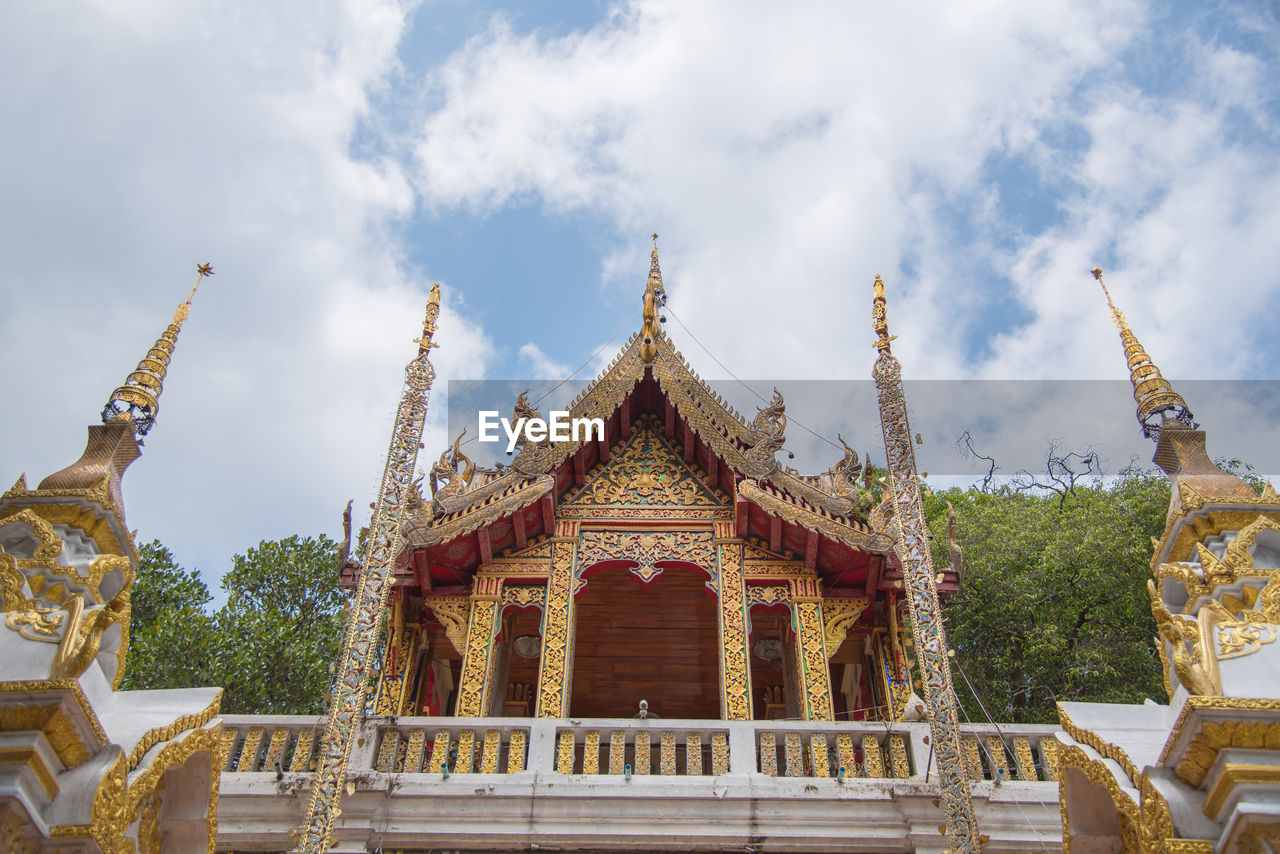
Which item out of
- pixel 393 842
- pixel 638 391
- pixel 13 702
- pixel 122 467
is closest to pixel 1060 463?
pixel 638 391

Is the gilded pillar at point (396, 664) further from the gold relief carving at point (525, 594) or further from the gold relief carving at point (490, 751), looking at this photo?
the gold relief carving at point (490, 751)

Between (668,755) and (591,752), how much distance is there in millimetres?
639

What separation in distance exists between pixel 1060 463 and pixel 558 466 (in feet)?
40.8

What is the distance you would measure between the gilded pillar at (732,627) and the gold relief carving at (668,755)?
2.49ft

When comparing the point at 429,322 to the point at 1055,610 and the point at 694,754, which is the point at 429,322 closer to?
the point at 694,754

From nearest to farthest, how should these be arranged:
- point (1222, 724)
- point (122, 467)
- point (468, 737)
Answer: point (1222, 724) → point (122, 467) → point (468, 737)

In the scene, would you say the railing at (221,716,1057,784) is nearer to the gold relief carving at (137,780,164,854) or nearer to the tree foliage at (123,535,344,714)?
the gold relief carving at (137,780,164,854)

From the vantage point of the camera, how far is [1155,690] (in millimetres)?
14742

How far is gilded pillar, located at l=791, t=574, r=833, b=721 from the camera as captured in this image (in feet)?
33.0

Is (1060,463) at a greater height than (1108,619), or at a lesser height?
greater

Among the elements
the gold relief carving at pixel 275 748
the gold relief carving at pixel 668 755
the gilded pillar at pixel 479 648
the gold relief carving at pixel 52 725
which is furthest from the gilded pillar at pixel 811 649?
the gold relief carving at pixel 52 725

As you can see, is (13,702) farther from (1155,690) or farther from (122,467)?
(1155,690)

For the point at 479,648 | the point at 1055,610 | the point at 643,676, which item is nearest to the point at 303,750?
the point at 479,648

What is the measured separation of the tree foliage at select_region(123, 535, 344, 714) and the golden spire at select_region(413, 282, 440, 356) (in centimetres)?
727
